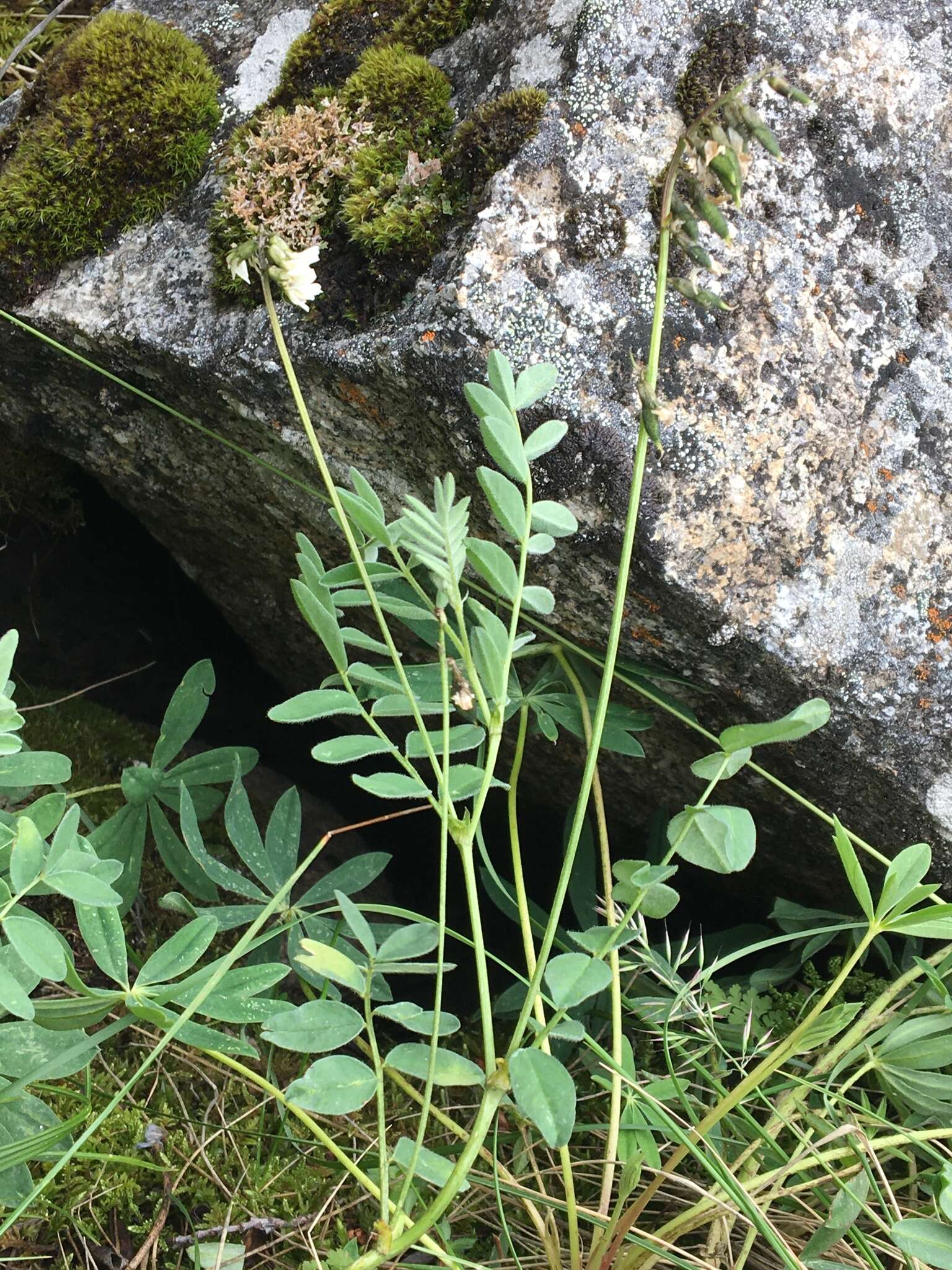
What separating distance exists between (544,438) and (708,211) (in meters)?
0.32

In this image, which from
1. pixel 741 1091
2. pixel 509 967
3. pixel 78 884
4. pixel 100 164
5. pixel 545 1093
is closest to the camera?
pixel 545 1093

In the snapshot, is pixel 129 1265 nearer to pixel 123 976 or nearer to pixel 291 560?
pixel 123 976

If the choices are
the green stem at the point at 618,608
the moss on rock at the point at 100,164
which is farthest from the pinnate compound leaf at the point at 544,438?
the moss on rock at the point at 100,164

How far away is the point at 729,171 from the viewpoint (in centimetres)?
99

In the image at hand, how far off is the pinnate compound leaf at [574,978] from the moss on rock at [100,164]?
1.38 meters

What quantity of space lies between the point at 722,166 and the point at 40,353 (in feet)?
4.08

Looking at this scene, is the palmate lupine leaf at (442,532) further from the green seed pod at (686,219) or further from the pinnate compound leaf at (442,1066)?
the pinnate compound leaf at (442,1066)

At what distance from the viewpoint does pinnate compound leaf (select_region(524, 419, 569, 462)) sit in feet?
3.88

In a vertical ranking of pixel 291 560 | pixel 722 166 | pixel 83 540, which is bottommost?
pixel 83 540

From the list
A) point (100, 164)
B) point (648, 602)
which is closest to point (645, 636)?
point (648, 602)

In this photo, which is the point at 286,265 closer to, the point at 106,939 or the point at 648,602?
the point at 648,602

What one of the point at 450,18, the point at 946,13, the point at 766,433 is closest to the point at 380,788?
the point at 766,433

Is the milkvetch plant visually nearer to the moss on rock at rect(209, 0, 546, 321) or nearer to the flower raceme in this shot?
the flower raceme

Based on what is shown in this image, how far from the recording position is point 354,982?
1079 mm
